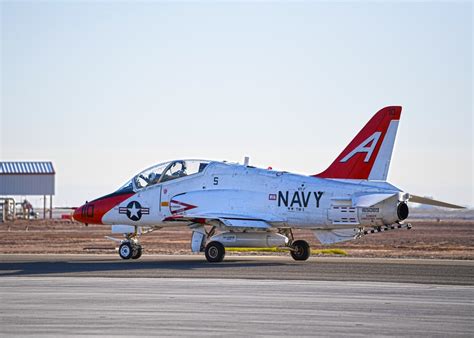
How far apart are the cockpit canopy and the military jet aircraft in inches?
1.3

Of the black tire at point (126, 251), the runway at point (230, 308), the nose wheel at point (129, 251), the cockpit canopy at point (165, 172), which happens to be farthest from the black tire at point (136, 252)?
the runway at point (230, 308)

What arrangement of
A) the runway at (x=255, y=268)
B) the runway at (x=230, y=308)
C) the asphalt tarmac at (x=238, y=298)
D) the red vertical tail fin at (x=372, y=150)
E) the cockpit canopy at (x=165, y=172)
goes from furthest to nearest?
the cockpit canopy at (x=165, y=172), the red vertical tail fin at (x=372, y=150), the runway at (x=255, y=268), the asphalt tarmac at (x=238, y=298), the runway at (x=230, y=308)

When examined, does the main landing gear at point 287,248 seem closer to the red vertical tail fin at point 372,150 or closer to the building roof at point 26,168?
the red vertical tail fin at point 372,150

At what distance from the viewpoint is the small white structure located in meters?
97.1

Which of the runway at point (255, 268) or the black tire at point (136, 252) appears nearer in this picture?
the runway at point (255, 268)

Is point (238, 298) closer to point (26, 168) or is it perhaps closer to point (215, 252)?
point (215, 252)

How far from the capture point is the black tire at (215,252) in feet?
98.1

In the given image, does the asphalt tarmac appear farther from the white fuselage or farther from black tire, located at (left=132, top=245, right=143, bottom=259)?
black tire, located at (left=132, top=245, right=143, bottom=259)

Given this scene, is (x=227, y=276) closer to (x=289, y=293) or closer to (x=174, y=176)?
(x=289, y=293)

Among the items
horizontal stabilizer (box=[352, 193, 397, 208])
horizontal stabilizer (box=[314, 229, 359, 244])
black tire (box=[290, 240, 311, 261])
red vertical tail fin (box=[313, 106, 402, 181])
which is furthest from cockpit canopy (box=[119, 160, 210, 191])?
horizontal stabilizer (box=[352, 193, 397, 208])

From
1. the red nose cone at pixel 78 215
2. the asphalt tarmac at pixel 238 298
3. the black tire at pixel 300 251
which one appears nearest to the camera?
the asphalt tarmac at pixel 238 298

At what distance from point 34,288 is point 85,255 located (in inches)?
518

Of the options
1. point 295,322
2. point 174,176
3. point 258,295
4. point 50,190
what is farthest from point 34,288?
point 50,190

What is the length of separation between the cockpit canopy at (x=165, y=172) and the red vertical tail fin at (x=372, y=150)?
16.6 ft
